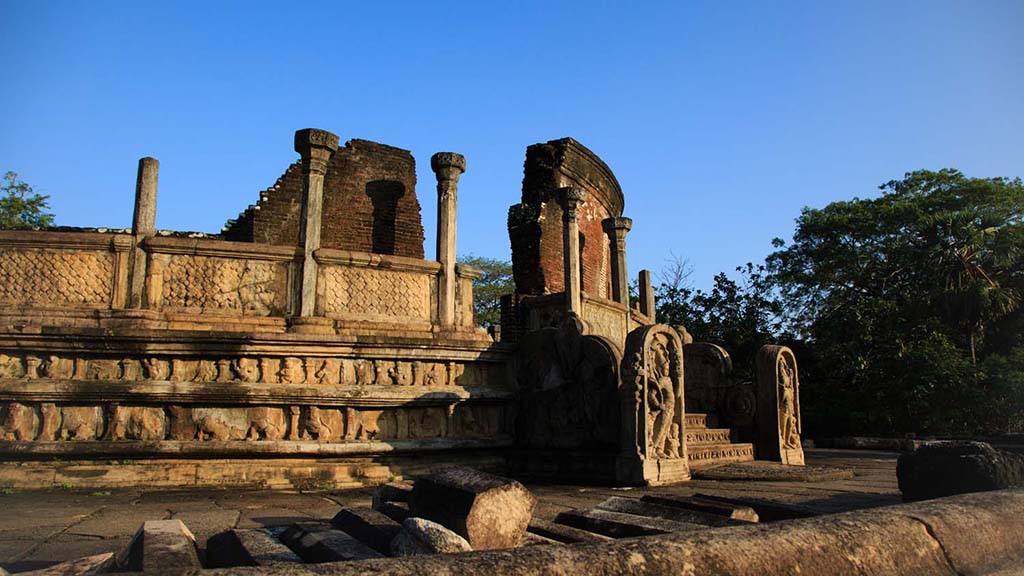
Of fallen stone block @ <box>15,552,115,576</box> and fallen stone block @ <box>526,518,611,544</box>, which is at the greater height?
fallen stone block @ <box>15,552,115,576</box>

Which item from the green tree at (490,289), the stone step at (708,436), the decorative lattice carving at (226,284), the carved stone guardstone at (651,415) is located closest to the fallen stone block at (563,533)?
the carved stone guardstone at (651,415)

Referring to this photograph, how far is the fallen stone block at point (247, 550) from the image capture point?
117 inches

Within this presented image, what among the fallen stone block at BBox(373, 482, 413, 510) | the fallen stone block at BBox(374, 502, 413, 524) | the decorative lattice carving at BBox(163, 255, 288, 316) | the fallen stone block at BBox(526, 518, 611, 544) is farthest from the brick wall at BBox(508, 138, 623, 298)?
the fallen stone block at BBox(526, 518, 611, 544)

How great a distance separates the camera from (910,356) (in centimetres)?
1728

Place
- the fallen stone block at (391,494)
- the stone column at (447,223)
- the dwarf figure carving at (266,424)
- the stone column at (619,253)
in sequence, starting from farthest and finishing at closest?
the stone column at (619,253) < the stone column at (447,223) < the dwarf figure carving at (266,424) < the fallen stone block at (391,494)

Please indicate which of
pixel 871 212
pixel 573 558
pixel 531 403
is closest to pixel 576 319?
pixel 531 403

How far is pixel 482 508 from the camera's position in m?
3.30

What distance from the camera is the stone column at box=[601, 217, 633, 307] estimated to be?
48.6ft

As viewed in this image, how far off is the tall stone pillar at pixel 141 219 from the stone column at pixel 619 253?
910cm

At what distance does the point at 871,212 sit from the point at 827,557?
28.4 m

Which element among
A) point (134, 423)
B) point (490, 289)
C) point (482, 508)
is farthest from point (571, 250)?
point (490, 289)

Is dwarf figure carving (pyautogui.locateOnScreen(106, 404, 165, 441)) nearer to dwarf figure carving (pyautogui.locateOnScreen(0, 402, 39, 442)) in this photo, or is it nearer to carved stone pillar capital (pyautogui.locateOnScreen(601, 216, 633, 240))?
dwarf figure carving (pyautogui.locateOnScreen(0, 402, 39, 442))

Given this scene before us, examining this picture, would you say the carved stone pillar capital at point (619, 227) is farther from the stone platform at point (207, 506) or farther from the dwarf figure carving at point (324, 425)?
the dwarf figure carving at point (324, 425)

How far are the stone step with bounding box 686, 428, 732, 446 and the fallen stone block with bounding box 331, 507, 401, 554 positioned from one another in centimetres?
603
